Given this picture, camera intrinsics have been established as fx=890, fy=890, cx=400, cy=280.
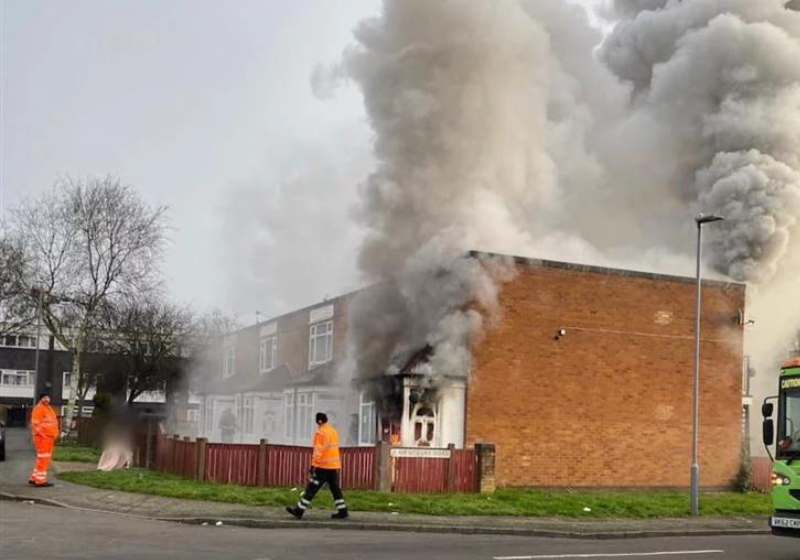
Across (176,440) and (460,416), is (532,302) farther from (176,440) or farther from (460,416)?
(176,440)

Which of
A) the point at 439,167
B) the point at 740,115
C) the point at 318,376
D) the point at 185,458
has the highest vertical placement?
the point at 740,115

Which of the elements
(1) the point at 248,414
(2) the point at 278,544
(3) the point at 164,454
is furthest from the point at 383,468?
(1) the point at 248,414

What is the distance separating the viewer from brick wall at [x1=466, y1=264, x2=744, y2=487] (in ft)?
68.7

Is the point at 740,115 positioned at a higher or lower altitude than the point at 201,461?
higher

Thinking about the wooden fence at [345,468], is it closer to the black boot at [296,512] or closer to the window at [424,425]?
the window at [424,425]

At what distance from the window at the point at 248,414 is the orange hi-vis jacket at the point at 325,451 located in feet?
79.8

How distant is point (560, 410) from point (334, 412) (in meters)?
9.29

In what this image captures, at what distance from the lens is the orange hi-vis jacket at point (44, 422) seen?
16812 mm

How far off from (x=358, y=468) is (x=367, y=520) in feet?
12.3

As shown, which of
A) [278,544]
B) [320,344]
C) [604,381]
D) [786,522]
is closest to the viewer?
[786,522]

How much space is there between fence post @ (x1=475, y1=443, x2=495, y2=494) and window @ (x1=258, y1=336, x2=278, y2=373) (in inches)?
849

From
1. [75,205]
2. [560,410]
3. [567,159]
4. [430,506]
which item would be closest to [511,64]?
[567,159]

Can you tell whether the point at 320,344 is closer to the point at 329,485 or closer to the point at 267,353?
the point at 267,353

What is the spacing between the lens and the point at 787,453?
36.9 feet
